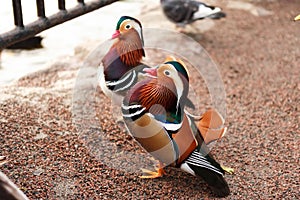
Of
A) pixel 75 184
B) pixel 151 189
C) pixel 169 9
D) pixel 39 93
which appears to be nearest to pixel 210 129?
pixel 151 189

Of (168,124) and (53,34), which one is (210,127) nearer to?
(168,124)

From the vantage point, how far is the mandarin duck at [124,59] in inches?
112

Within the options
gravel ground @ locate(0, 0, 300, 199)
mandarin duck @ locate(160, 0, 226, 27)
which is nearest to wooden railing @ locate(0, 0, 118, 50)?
gravel ground @ locate(0, 0, 300, 199)

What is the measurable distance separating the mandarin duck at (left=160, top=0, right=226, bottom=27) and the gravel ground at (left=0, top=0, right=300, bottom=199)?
763 millimetres

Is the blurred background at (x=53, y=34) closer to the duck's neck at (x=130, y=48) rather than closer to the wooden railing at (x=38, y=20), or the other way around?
the wooden railing at (x=38, y=20)

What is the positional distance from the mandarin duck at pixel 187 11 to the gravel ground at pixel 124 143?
76cm

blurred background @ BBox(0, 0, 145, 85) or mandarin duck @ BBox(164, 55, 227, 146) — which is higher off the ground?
mandarin duck @ BBox(164, 55, 227, 146)

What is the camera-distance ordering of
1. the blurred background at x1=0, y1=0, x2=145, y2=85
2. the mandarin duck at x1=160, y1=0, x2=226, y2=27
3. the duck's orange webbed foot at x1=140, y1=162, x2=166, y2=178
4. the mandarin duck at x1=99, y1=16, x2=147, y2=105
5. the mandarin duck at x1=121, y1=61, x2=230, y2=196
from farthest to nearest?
1. the mandarin duck at x1=160, y1=0, x2=226, y2=27
2. the blurred background at x1=0, y1=0, x2=145, y2=85
3. the mandarin duck at x1=99, y1=16, x2=147, y2=105
4. the duck's orange webbed foot at x1=140, y1=162, x2=166, y2=178
5. the mandarin duck at x1=121, y1=61, x2=230, y2=196

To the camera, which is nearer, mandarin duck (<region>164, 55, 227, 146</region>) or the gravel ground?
the gravel ground

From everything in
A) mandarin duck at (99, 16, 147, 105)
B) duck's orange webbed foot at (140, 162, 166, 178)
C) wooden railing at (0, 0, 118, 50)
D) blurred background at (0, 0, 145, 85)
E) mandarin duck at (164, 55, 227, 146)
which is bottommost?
blurred background at (0, 0, 145, 85)

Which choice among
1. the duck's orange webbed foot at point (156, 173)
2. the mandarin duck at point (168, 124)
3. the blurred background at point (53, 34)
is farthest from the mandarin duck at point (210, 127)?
the blurred background at point (53, 34)

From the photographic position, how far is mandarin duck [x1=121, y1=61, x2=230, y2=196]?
2.53 meters

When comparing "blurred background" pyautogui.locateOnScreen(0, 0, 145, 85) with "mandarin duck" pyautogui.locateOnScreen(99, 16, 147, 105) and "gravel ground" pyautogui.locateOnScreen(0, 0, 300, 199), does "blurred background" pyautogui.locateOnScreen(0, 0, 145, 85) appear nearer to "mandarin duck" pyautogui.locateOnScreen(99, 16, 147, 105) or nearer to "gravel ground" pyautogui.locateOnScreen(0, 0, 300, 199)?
"gravel ground" pyautogui.locateOnScreen(0, 0, 300, 199)

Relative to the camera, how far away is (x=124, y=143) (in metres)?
2.95
